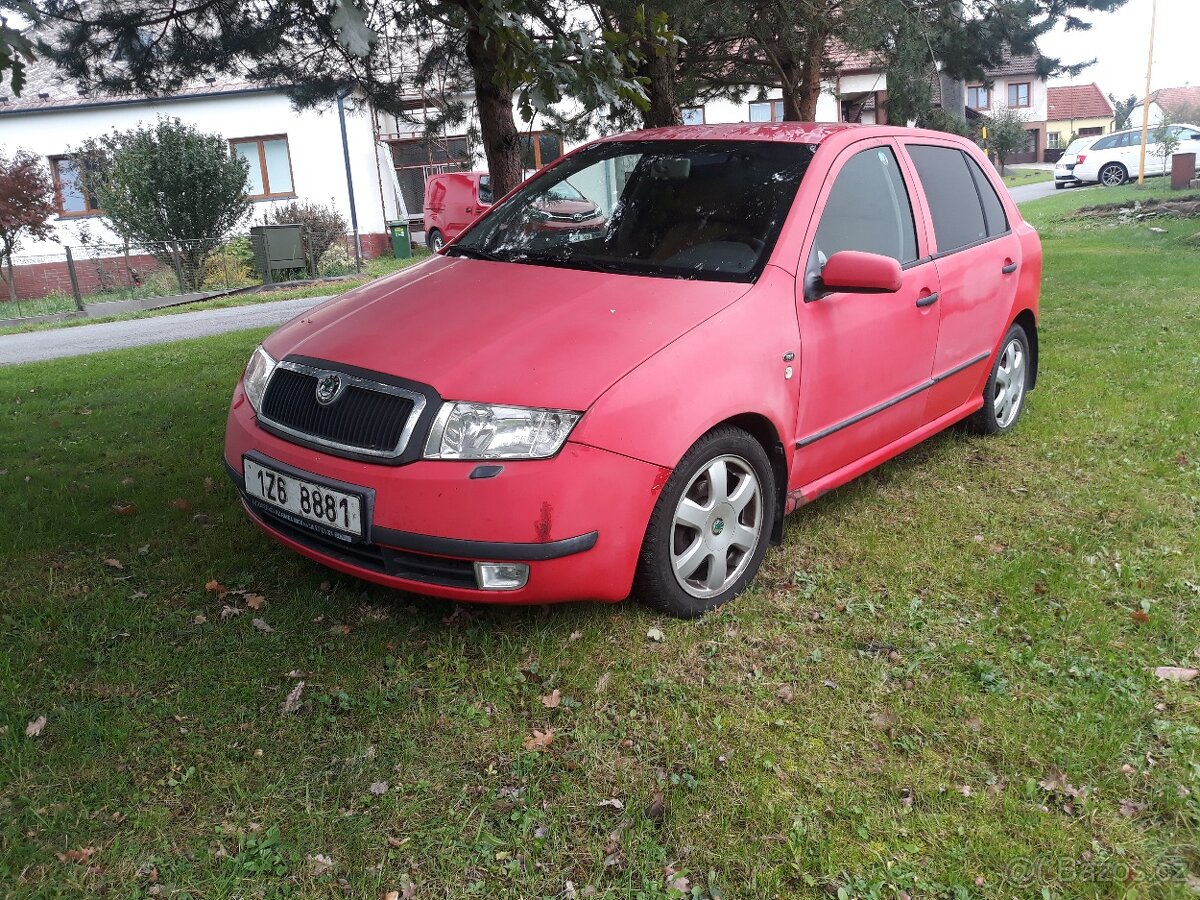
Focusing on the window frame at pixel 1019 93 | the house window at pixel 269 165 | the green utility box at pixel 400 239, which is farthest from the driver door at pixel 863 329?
the window frame at pixel 1019 93

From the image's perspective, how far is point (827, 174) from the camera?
3848mm

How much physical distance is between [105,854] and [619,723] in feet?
4.46

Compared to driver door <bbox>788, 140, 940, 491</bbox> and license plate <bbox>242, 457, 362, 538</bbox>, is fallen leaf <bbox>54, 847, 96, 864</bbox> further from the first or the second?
driver door <bbox>788, 140, 940, 491</bbox>

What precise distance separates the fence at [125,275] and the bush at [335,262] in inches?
24.4

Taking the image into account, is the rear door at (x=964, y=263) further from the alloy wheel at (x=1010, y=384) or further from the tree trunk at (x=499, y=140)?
the tree trunk at (x=499, y=140)

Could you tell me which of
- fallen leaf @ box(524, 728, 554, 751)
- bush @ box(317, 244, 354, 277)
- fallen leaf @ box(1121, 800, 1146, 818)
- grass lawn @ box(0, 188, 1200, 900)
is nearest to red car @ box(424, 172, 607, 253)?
bush @ box(317, 244, 354, 277)

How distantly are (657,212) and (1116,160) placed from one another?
→ 31.1 metres

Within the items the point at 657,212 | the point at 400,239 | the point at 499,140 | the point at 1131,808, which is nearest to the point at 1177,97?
the point at 400,239

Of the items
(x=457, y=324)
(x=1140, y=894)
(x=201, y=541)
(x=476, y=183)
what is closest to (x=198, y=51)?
(x=201, y=541)

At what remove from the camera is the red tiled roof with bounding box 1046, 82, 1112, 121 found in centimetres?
6838

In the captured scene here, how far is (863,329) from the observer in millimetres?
3834

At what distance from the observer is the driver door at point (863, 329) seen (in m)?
3.65

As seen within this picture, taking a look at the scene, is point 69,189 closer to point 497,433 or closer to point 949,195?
point 949,195

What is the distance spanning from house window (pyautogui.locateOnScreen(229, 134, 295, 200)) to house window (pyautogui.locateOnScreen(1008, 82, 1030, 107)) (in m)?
55.5
